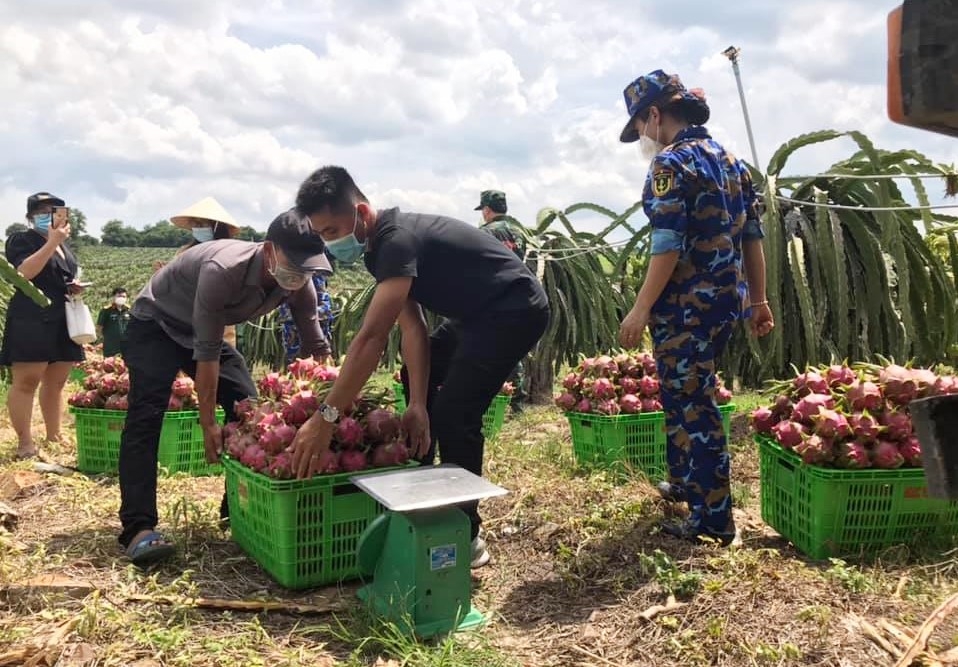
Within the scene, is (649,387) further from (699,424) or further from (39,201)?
(39,201)

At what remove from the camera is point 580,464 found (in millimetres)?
4102

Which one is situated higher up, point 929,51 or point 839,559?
point 929,51

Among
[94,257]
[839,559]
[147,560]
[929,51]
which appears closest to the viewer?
[929,51]

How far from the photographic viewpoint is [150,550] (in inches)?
110

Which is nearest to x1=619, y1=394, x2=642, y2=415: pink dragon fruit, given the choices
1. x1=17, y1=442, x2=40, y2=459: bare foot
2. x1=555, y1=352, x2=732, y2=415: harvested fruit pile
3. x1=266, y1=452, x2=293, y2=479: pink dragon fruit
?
x1=555, y1=352, x2=732, y2=415: harvested fruit pile

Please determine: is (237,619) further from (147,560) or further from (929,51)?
(929,51)

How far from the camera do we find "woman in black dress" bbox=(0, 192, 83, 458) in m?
4.49

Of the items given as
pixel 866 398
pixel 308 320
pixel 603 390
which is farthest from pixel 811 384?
pixel 308 320

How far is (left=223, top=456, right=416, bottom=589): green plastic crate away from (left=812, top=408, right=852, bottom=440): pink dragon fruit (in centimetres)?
155

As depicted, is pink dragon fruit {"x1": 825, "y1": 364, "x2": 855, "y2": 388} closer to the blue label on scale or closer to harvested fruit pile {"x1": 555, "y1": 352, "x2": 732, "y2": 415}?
harvested fruit pile {"x1": 555, "y1": 352, "x2": 732, "y2": 415}

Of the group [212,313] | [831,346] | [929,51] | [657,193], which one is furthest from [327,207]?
[831,346]

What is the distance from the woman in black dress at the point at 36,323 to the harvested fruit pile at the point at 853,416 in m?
3.91

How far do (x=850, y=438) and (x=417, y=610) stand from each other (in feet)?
5.32

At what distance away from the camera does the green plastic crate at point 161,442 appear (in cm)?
432
